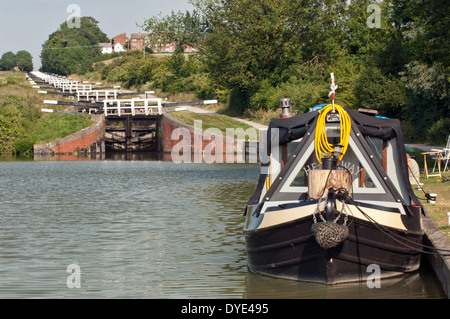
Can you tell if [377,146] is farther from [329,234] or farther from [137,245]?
[137,245]

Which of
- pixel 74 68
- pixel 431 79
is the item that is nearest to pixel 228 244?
pixel 431 79

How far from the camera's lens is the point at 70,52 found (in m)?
112

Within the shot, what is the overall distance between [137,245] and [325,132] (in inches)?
199

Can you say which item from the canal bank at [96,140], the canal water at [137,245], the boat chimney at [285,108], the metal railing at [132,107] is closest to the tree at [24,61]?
the metal railing at [132,107]

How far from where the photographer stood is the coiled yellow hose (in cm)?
1027

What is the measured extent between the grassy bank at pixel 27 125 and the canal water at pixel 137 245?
21.8m

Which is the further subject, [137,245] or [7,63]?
[7,63]

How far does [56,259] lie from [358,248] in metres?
5.53

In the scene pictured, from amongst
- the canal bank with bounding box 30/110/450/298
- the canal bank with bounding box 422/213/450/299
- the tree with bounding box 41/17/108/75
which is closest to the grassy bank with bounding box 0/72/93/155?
the canal bank with bounding box 30/110/450/298

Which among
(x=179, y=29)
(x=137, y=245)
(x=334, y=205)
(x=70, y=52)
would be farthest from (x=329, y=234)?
(x=70, y=52)

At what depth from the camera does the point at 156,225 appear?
16.1m

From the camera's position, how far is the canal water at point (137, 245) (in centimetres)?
1009

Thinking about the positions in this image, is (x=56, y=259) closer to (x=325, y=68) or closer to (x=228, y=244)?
(x=228, y=244)

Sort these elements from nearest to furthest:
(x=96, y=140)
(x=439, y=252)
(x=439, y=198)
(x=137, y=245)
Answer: (x=439, y=252) < (x=137, y=245) < (x=439, y=198) < (x=96, y=140)
